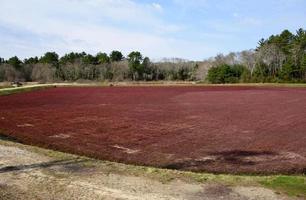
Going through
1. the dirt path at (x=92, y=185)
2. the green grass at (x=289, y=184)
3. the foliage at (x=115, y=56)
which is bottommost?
the green grass at (x=289, y=184)

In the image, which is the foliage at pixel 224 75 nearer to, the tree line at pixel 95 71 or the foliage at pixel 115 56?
the tree line at pixel 95 71

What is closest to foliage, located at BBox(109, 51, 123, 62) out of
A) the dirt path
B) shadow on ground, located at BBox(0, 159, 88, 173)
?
shadow on ground, located at BBox(0, 159, 88, 173)

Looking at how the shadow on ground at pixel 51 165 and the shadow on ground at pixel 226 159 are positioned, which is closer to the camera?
the shadow on ground at pixel 51 165

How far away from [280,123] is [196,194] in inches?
656

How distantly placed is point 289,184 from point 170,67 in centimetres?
14051

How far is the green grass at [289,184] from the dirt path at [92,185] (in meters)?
0.47

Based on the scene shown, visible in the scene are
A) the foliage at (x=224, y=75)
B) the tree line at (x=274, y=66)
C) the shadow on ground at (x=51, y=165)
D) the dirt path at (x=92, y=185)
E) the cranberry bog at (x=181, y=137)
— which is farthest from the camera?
the foliage at (x=224, y=75)

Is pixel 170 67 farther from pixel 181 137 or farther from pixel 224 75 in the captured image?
pixel 181 137

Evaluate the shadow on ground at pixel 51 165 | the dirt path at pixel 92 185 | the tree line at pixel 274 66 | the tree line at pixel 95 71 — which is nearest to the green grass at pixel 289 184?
the dirt path at pixel 92 185

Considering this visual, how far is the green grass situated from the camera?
11.2m

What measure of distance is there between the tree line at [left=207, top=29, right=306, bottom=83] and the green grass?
268 feet

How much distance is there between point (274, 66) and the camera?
10750 cm

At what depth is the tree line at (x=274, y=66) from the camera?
314 ft

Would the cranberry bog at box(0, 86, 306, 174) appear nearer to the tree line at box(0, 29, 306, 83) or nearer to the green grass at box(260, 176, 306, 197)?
the green grass at box(260, 176, 306, 197)
